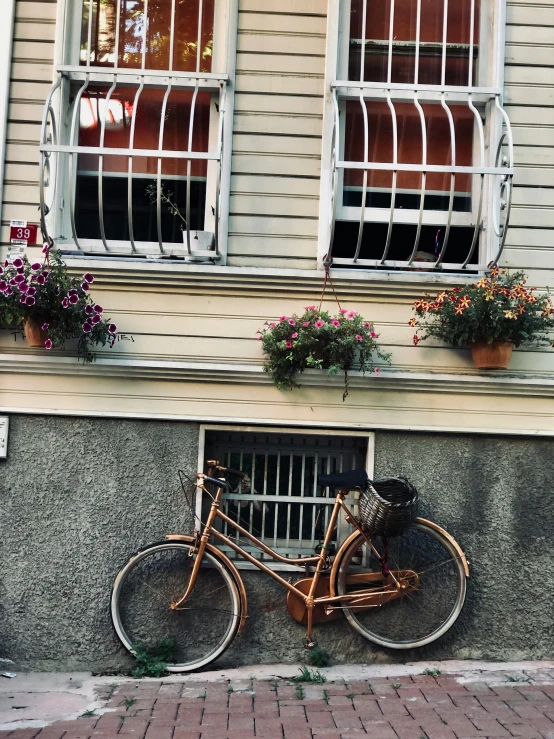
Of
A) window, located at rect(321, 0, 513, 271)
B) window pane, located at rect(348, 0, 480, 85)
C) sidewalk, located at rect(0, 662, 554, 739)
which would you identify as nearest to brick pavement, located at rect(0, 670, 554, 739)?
sidewalk, located at rect(0, 662, 554, 739)

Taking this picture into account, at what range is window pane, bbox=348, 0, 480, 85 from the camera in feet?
20.9

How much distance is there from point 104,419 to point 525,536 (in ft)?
9.82

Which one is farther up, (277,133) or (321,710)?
(277,133)

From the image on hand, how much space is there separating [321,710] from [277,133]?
3.82m

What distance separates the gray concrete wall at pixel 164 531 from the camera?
5828 millimetres

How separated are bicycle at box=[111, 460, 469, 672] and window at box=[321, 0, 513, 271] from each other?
181 cm

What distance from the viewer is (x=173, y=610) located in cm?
582

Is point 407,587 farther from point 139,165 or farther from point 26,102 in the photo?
point 26,102

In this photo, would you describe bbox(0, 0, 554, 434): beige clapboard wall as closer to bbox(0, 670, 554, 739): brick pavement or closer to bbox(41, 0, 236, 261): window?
bbox(41, 0, 236, 261): window

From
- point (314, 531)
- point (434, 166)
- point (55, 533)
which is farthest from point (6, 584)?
point (434, 166)

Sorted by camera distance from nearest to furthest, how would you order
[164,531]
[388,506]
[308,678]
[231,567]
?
[388,506] < [308,678] < [231,567] < [164,531]

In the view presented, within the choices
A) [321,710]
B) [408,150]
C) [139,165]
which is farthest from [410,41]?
[321,710]

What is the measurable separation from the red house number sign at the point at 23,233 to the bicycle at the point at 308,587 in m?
2.03

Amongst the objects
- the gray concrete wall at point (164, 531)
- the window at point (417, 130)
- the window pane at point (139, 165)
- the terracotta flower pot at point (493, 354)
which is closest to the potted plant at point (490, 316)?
the terracotta flower pot at point (493, 354)
